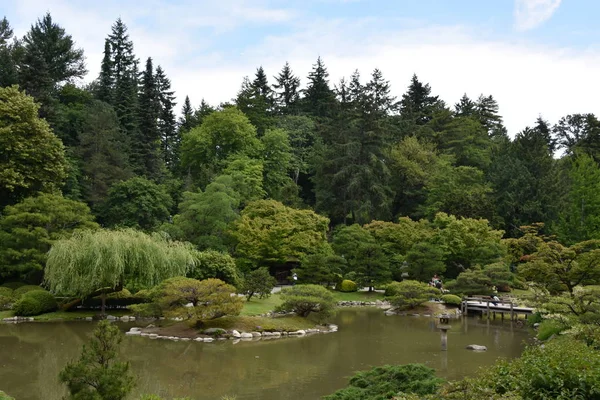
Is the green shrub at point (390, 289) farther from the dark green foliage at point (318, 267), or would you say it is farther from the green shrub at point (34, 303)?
the green shrub at point (34, 303)

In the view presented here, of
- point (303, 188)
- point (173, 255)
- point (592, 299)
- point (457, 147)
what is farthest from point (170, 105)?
point (592, 299)

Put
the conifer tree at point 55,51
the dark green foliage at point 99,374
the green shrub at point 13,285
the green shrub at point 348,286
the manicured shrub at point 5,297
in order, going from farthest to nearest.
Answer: the conifer tree at point 55,51 < the green shrub at point 348,286 < the green shrub at point 13,285 < the manicured shrub at point 5,297 < the dark green foliage at point 99,374

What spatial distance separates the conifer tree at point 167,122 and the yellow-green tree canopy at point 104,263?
1197 inches

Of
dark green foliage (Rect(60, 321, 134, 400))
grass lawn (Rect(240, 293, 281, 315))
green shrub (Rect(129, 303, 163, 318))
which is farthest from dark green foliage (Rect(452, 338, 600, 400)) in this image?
grass lawn (Rect(240, 293, 281, 315))

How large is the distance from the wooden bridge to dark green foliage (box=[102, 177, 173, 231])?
62.7 ft

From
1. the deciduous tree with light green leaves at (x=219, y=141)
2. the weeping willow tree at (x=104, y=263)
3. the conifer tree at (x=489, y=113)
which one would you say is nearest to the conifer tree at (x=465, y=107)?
the conifer tree at (x=489, y=113)

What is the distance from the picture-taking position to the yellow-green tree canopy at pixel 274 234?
31.1m

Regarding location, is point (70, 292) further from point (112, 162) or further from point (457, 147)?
point (457, 147)

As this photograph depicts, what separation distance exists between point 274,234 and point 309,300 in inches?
394

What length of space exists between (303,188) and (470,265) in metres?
19.0

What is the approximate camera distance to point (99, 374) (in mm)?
8773

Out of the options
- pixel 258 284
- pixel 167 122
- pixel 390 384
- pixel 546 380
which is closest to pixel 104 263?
pixel 258 284

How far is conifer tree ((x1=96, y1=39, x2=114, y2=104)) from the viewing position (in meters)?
45.5

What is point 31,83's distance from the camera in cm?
3603
